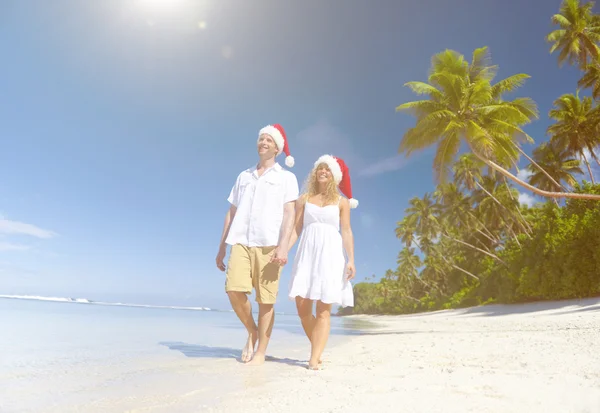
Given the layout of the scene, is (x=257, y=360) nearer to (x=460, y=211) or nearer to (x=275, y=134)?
(x=275, y=134)

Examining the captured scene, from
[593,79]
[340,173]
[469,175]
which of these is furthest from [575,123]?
[340,173]

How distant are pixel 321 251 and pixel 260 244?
0.64 m

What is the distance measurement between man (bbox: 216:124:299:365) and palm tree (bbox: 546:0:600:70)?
93.2ft

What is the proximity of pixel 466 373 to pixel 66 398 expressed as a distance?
9.18 ft

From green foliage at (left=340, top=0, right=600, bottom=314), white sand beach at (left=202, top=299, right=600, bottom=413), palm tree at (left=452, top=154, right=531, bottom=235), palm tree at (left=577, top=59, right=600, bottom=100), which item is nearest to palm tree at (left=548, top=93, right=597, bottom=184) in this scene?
green foliage at (left=340, top=0, right=600, bottom=314)

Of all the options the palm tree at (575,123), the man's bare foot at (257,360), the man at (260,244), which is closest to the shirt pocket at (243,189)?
the man at (260,244)

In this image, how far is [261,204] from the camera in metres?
4.38

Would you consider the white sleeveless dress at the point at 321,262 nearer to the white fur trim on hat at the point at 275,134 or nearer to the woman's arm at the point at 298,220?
the woman's arm at the point at 298,220

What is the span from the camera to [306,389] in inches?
110

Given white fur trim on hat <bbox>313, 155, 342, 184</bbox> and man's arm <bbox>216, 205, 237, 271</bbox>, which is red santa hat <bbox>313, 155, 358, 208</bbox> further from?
man's arm <bbox>216, 205, 237, 271</bbox>

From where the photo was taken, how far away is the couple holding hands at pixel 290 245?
4051 mm

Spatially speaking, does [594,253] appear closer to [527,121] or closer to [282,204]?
[527,121]

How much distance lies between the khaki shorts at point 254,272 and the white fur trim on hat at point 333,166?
1.01 meters

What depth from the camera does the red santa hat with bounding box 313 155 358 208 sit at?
4.44 meters
